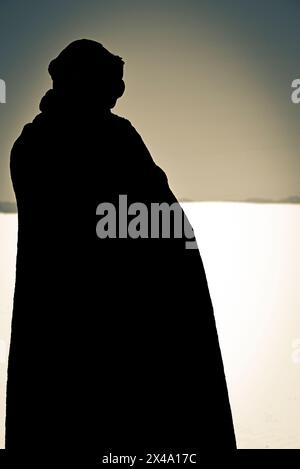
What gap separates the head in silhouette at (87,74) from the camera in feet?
7.44

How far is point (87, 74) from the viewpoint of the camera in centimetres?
227

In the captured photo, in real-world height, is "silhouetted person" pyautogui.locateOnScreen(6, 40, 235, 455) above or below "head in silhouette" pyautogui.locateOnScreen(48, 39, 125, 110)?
below

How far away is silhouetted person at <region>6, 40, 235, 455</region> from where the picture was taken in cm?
217

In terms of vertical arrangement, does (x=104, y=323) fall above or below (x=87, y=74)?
below

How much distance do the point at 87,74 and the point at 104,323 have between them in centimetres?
75

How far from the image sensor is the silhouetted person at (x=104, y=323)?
7.11ft

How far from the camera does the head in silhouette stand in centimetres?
227

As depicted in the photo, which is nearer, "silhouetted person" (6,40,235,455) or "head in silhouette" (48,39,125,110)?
"silhouetted person" (6,40,235,455)

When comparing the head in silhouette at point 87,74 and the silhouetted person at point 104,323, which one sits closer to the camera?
the silhouetted person at point 104,323

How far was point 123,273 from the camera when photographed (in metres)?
2.20

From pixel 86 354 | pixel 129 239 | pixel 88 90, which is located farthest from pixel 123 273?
pixel 88 90

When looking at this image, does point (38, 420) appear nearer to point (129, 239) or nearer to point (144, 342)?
point (144, 342)

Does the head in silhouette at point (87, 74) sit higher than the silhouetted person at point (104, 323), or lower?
higher

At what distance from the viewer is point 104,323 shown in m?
2.19
